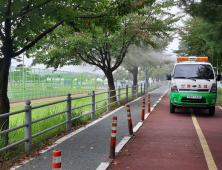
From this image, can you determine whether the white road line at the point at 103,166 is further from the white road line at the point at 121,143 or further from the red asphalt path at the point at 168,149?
the white road line at the point at 121,143

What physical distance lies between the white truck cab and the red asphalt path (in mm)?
2259

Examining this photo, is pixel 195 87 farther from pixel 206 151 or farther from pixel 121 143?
pixel 121 143

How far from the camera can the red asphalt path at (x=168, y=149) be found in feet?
17.0

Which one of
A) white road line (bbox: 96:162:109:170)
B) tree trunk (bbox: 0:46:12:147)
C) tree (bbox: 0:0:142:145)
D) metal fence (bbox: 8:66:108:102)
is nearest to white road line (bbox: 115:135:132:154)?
white road line (bbox: 96:162:109:170)

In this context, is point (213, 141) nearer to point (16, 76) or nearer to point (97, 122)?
point (97, 122)

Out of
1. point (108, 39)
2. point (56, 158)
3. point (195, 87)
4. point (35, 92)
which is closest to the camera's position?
point (56, 158)

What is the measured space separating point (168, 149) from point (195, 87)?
6.10 meters

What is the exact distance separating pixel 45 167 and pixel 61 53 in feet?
44.1

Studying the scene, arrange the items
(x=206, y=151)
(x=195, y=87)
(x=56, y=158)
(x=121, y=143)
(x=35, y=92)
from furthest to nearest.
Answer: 1. (x=35, y=92)
2. (x=195, y=87)
3. (x=121, y=143)
4. (x=206, y=151)
5. (x=56, y=158)

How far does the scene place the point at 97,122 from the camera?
10.1m

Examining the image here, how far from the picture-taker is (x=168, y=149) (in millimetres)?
6332

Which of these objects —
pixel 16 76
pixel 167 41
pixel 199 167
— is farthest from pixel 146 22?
pixel 167 41

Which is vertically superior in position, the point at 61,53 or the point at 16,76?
the point at 61,53

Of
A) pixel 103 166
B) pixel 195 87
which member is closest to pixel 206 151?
pixel 103 166
